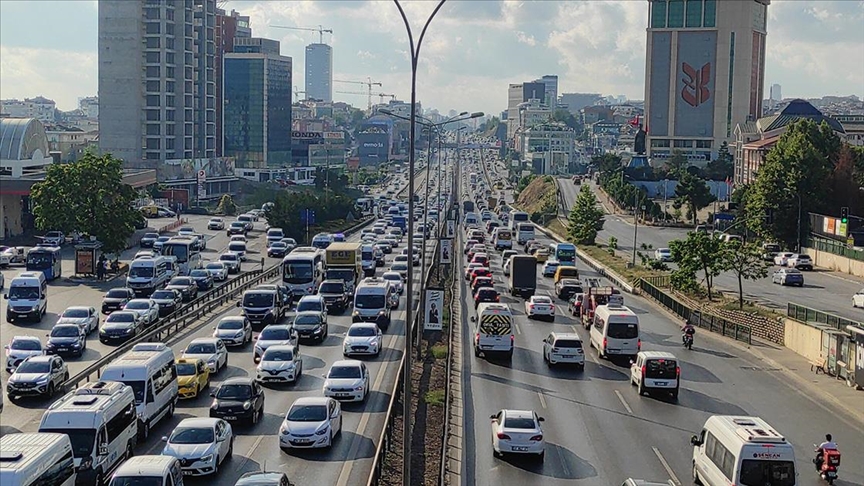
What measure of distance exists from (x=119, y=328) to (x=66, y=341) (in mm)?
3603


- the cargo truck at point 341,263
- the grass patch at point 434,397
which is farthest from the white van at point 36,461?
the cargo truck at point 341,263

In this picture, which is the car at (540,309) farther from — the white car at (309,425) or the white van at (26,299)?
the white car at (309,425)

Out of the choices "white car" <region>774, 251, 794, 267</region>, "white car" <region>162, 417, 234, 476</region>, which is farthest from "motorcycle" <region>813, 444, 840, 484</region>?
"white car" <region>774, 251, 794, 267</region>

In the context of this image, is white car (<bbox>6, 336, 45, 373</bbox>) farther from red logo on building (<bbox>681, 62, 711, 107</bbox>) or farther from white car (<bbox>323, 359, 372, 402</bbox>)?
red logo on building (<bbox>681, 62, 711, 107</bbox>)

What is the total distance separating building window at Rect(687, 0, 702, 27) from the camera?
17688 centimetres

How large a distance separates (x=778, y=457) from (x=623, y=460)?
5293 mm

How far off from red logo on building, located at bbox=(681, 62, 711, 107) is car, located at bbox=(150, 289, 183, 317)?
141656 millimetres

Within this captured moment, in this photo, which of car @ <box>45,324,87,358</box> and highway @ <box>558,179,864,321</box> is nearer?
car @ <box>45,324,87,358</box>

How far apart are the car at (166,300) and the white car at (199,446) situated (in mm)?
25501

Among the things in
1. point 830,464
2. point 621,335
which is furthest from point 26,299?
point 830,464

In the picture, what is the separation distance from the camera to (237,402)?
2730cm

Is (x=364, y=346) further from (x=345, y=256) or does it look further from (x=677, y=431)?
(x=345, y=256)

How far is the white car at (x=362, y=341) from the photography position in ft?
125

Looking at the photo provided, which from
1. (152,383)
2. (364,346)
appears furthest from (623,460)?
(364,346)
